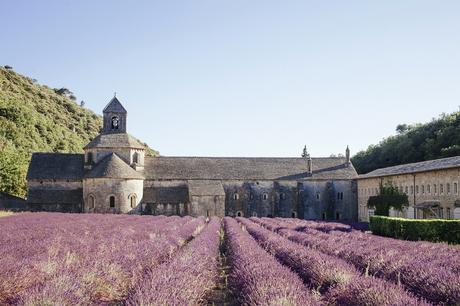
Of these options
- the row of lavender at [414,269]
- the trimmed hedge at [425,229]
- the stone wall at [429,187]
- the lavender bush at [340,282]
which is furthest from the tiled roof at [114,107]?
the lavender bush at [340,282]

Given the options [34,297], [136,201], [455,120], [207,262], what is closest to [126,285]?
[207,262]

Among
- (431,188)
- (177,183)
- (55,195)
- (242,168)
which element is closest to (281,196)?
(242,168)

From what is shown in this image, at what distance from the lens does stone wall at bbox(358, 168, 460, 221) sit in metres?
32.3

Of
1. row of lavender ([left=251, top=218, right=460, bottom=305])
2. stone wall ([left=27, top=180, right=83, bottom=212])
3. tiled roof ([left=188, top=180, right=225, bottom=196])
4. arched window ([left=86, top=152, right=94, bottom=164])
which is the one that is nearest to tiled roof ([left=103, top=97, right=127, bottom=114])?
arched window ([left=86, top=152, right=94, bottom=164])

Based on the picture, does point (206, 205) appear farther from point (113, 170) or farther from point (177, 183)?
point (113, 170)

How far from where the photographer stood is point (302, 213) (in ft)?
171

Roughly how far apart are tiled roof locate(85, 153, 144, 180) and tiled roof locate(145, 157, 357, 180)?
3177 mm

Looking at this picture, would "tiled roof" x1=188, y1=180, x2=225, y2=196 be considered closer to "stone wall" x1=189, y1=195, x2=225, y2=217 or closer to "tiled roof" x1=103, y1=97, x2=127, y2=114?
"stone wall" x1=189, y1=195, x2=225, y2=217

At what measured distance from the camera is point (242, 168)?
177 ft

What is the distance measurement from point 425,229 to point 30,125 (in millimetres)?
69468

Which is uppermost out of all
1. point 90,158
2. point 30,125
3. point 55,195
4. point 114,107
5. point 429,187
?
point 30,125

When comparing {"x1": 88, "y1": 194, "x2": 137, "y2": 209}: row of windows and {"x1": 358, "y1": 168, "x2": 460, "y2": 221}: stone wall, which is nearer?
{"x1": 358, "y1": 168, "x2": 460, "y2": 221}: stone wall

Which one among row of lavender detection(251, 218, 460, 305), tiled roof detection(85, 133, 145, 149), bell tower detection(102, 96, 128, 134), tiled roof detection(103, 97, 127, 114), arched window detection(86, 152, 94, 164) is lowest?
row of lavender detection(251, 218, 460, 305)

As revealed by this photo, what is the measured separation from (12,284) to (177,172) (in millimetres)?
43468
